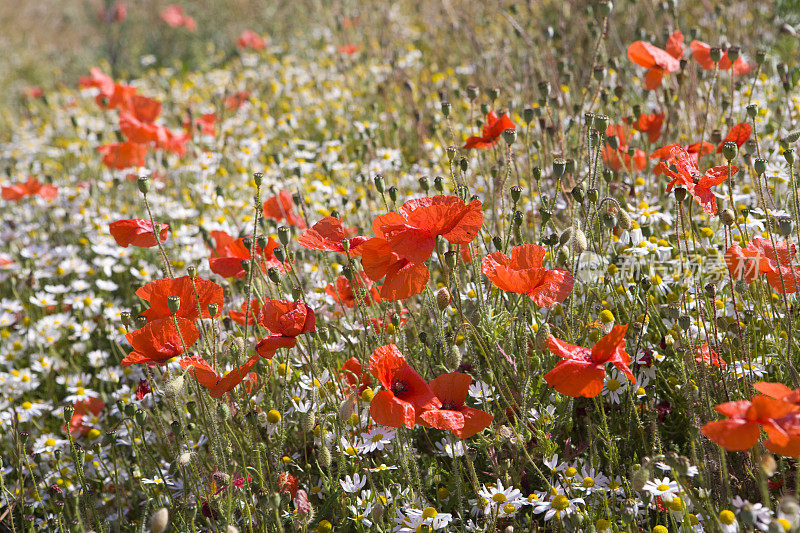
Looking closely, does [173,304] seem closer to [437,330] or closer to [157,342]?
[157,342]

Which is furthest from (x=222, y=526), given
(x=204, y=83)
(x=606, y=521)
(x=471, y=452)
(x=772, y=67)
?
(x=204, y=83)

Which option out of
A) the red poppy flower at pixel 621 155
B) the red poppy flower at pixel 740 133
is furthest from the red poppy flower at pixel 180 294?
the red poppy flower at pixel 740 133

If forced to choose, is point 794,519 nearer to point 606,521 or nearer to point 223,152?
point 606,521

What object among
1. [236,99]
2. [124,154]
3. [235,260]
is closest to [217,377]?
[235,260]

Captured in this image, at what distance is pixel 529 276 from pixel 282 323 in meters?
0.65

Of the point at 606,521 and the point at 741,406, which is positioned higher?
the point at 741,406

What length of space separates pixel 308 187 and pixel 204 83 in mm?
3353

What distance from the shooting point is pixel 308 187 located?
12.6ft

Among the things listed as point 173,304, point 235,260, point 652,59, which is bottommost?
point 235,260

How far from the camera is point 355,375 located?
2.24 metres

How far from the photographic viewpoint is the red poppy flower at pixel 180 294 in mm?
2080

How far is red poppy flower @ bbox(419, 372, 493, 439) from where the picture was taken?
5.72ft

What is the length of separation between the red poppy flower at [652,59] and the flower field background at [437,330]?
0.01 meters

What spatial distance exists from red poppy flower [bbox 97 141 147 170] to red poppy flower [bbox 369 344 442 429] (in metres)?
2.54
